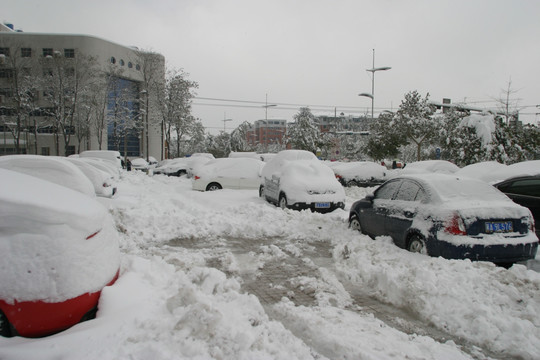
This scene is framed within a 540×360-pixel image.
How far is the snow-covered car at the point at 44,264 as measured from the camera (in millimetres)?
2896

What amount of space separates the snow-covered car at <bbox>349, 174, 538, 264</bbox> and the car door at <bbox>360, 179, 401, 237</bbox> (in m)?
0.23

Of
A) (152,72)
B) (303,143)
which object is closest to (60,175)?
(152,72)

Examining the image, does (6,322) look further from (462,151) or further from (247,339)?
(462,151)

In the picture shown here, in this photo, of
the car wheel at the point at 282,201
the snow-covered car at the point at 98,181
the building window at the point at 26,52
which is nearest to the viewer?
the snow-covered car at the point at 98,181

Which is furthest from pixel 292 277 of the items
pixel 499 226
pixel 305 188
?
pixel 305 188

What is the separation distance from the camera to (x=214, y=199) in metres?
12.9

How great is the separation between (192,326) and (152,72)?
44.9m

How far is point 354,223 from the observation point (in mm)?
8312

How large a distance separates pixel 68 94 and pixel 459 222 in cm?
3903

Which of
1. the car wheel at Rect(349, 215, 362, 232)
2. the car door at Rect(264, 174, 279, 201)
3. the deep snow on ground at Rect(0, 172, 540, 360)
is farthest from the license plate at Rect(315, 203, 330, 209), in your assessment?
the deep snow on ground at Rect(0, 172, 540, 360)

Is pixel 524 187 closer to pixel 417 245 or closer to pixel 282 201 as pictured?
pixel 417 245

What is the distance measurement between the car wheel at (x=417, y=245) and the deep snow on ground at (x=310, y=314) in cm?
16

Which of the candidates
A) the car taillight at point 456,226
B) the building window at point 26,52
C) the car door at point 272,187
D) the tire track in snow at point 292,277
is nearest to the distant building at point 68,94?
the building window at point 26,52

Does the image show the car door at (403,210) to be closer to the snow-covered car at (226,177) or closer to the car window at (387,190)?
the car window at (387,190)
